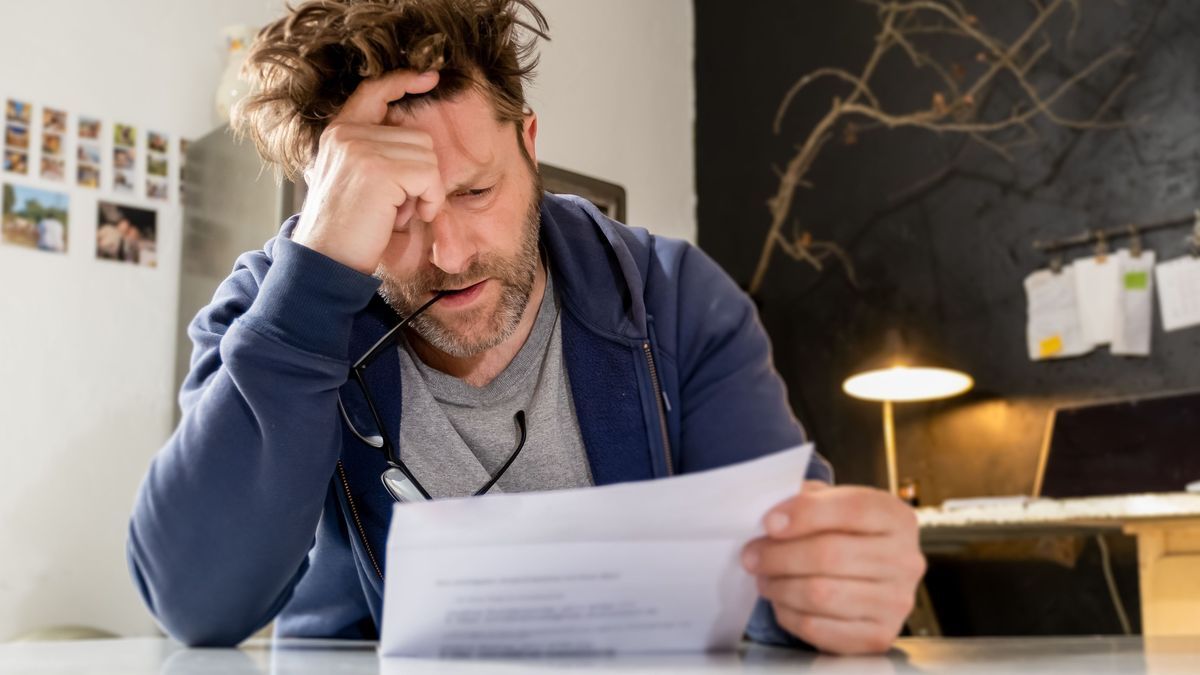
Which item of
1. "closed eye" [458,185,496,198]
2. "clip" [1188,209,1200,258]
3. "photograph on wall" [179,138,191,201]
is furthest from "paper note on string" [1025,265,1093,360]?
"closed eye" [458,185,496,198]

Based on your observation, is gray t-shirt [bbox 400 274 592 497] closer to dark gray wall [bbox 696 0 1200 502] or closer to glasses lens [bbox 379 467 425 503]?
glasses lens [bbox 379 467 425 503]

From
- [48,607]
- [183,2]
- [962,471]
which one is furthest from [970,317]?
[48,607]

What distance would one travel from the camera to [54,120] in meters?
2.78

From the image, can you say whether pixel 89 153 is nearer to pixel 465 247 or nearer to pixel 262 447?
pixel 465 247

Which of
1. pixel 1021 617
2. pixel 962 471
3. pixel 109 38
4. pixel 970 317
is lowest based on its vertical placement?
pixel 1021 617

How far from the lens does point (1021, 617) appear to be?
3295 millimetres

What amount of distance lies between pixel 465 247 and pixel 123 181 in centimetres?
205

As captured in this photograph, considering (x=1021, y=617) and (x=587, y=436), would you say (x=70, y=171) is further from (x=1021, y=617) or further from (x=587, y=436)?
(x=1021, y=617)

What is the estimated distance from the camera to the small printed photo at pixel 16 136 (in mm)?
2697

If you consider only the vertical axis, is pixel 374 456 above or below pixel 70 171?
below

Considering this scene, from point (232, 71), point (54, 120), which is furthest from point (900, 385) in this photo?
point (54, 120)

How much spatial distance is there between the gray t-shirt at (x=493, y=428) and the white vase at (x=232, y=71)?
1.85m

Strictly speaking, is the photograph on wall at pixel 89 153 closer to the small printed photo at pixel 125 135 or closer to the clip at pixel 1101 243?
the small printed photo at pixel 125 135

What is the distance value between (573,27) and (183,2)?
1.40m
